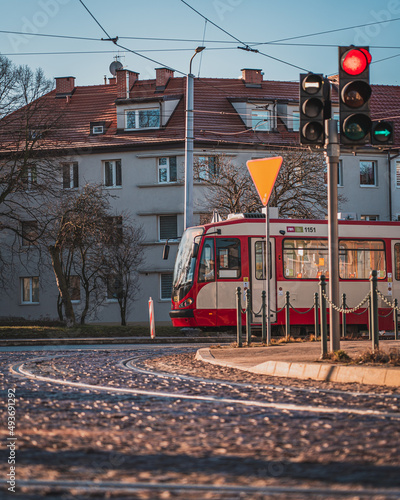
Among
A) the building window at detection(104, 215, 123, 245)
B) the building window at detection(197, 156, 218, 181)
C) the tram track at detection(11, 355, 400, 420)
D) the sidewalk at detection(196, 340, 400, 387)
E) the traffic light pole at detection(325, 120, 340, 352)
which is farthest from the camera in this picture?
the building window at detection(197, 156, 218, 181)

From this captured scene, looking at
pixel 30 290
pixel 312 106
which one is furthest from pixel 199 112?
pixel 312 106

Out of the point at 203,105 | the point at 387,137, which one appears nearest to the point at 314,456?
the point at 387,137

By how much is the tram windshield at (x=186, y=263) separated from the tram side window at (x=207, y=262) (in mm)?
269

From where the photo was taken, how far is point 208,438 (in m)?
5.52

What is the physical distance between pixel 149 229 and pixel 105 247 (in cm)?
765

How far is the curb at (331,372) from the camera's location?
29.6 feet

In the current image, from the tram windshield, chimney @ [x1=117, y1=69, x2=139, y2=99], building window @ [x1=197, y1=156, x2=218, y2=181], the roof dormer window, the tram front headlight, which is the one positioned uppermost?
chimney @ [x1=117, y1=69, x2=139, y2=99]

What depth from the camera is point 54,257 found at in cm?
3055

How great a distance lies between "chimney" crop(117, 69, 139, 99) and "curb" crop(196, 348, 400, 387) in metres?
36.9

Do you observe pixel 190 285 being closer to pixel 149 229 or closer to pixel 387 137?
pixel 387 137

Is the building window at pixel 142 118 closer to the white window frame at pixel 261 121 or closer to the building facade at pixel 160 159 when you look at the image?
the building facade at pixel 160 159

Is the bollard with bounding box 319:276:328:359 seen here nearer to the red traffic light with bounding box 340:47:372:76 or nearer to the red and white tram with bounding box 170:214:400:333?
the red traffic light with bounding box 340:47:372:76

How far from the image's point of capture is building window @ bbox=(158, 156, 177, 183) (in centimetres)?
4428

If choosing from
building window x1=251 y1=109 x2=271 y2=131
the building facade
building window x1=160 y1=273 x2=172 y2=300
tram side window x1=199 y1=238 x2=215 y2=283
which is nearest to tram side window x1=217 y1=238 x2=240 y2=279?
tram side window x1=199 y1=238 x2=215 y2=283
